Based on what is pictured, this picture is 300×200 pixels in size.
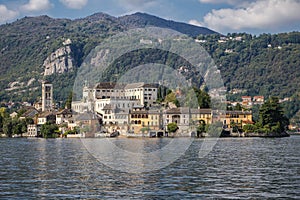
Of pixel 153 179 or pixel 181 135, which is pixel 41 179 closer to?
pixel 153 179

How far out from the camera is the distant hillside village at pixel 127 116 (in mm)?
97812

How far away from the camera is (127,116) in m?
104

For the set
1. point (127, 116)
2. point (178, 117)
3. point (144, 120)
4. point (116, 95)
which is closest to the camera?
point (178, 117)

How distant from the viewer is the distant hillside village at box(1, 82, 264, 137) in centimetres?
9781

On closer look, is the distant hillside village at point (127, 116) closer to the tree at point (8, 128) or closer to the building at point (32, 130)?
the building at point (32, 130)

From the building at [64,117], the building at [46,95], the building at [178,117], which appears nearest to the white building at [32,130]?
the building at [64,117]

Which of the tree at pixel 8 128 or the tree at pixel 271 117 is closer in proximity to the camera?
the tree at pixel 271 117

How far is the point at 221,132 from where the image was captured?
95.1 m

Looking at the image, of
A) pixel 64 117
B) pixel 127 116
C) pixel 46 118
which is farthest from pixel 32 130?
pixel 127 116

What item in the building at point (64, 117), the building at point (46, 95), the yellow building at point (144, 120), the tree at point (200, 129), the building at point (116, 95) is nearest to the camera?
the tree at point (200, 129)

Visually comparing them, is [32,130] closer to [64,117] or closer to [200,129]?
[64,117]

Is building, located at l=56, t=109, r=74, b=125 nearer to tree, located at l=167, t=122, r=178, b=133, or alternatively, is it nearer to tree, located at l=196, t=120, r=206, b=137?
tree, located at l=167, t=122, r=178, b=133

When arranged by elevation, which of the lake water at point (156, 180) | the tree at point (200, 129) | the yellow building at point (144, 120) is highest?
the yellow building at point (144, 120)

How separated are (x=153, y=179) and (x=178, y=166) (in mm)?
7054
